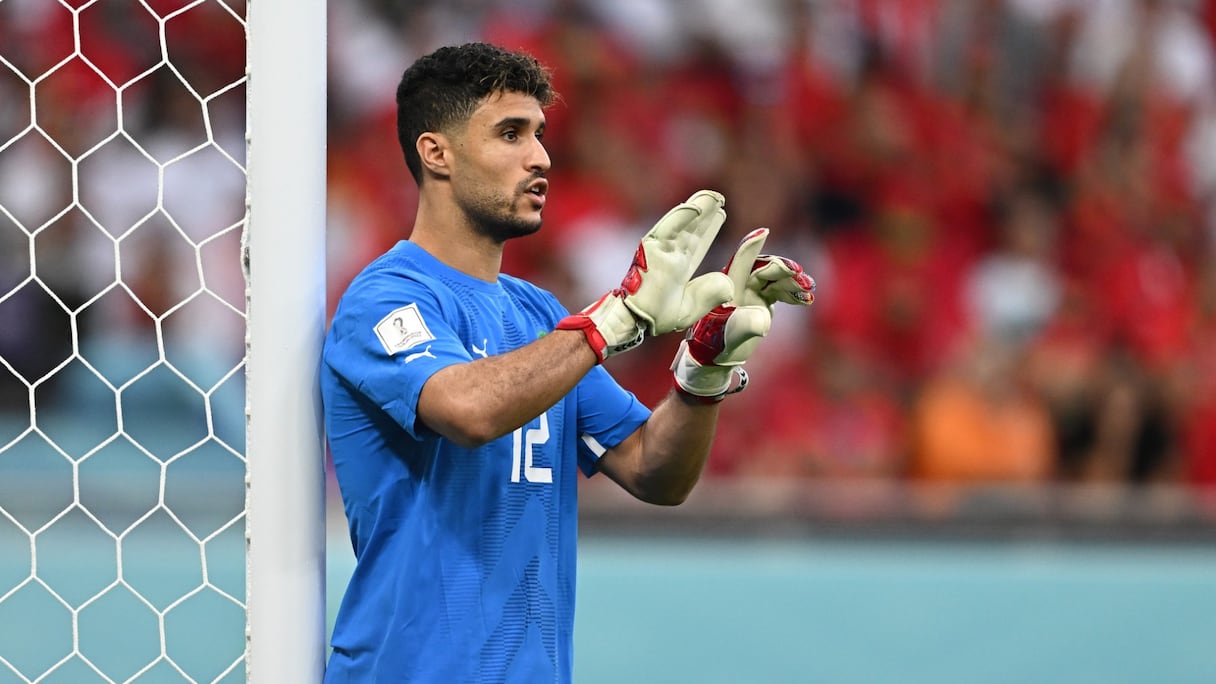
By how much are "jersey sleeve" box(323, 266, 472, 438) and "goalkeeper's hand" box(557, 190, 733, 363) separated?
0.20m

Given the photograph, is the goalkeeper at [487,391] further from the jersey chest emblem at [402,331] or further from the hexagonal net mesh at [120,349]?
the hexagonal net mesh at [120,349]

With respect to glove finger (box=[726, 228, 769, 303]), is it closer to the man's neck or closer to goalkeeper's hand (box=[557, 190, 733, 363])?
goalkeeper's hand (box=[557, 190, 733, 363])

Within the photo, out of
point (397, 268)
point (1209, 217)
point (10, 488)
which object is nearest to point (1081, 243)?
point (1209, 217)

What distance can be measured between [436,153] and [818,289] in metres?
4.14

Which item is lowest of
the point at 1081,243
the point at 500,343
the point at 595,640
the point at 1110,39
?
the point at 595,640

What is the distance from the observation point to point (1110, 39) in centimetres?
779

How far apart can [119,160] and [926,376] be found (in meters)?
3.39

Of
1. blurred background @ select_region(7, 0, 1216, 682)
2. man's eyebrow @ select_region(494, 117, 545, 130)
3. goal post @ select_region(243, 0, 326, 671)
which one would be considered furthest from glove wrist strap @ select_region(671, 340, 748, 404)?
blurred background @ select_region(7, 0, 1216, 682)

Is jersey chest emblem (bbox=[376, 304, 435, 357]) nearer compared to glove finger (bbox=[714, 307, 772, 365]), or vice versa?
jersey chest emblem (bbox=[376, 304, 435, 357])

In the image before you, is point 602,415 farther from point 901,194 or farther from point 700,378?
point 901,194

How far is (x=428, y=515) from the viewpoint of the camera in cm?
234

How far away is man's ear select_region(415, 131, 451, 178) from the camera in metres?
2.53

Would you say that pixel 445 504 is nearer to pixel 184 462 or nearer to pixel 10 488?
pixel 10 488

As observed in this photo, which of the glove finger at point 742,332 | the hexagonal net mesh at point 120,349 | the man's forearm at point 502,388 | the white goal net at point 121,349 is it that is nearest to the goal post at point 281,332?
the man's forearm at point 502,388
